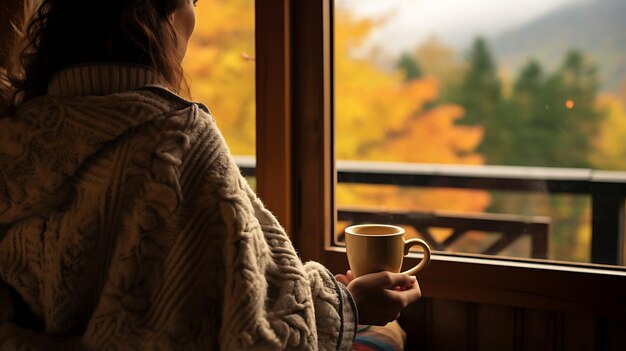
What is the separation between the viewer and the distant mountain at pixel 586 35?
140 centimetres

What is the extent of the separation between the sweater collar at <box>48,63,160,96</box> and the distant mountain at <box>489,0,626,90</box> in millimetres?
1128

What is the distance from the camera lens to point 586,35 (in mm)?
1465

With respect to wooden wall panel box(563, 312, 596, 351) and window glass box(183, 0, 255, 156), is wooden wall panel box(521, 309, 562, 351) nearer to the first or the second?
wooden wall panel box(563, 312, 596, 351)

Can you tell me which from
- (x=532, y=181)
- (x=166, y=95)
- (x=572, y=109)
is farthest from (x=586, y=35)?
(x=166, y=95)

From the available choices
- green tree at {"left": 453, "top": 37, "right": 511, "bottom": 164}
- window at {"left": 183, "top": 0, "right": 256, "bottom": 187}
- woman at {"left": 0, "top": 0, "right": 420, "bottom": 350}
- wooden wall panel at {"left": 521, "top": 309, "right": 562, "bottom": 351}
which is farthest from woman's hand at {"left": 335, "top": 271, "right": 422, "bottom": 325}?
green tree at {"left": 453, "top": 37, "right": 511, "bottom": 164}

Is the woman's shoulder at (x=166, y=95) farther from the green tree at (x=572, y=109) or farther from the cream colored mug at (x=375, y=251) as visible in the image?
the green tree at (x=572, y=109)

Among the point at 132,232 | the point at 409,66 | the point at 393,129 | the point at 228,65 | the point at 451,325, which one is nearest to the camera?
the point at 132,232

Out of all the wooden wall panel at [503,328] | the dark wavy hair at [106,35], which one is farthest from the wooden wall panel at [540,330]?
the dark wavy hair at [106,35]

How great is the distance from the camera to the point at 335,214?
1.55 m

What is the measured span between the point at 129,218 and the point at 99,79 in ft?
0.64

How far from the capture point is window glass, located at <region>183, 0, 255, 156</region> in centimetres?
Answer: 163

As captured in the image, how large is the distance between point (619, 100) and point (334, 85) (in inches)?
27.6

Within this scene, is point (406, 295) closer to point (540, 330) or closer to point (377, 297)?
point (377, 297)

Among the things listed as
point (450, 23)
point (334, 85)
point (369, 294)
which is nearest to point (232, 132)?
point (334, 85)
